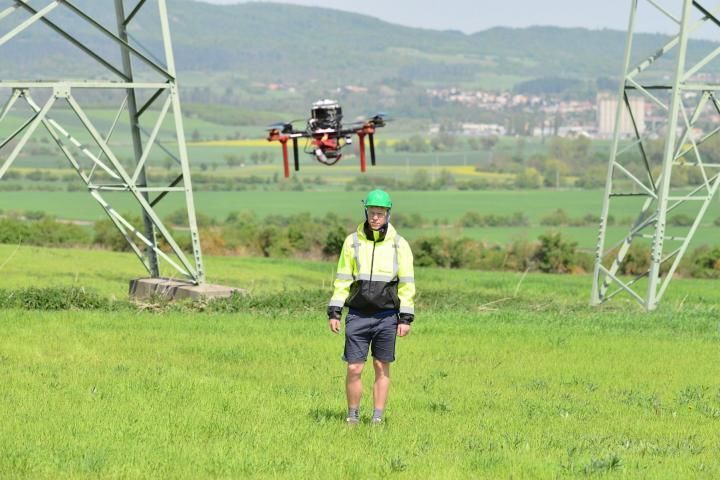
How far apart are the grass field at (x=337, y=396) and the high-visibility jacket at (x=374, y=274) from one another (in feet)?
3.97

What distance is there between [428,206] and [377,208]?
10896 cm

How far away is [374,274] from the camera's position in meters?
13.5

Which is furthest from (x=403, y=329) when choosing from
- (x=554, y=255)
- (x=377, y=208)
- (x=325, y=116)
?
(x=554, y=255)

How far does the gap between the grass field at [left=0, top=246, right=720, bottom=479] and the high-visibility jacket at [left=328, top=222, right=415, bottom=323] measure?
3.97 ft

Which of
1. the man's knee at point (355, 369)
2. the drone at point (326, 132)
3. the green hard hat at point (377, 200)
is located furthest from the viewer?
the drone at point (326, 132)

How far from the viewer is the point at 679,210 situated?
115 m

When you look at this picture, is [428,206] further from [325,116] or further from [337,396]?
[337,396]

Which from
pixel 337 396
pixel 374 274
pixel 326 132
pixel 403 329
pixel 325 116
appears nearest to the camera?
pixel 374 274

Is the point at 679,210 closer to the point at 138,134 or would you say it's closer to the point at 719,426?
the point at 138,134

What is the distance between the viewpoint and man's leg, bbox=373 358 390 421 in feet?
45.6

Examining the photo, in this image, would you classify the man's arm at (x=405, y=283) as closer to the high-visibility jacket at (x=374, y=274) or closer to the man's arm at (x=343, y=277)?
the high-visibility jacket at (x=374, y=274)

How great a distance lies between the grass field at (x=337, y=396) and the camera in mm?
11953

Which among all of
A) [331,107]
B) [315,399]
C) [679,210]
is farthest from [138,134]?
[679,210]

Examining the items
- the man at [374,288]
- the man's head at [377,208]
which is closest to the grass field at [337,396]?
the man at [374,288]
